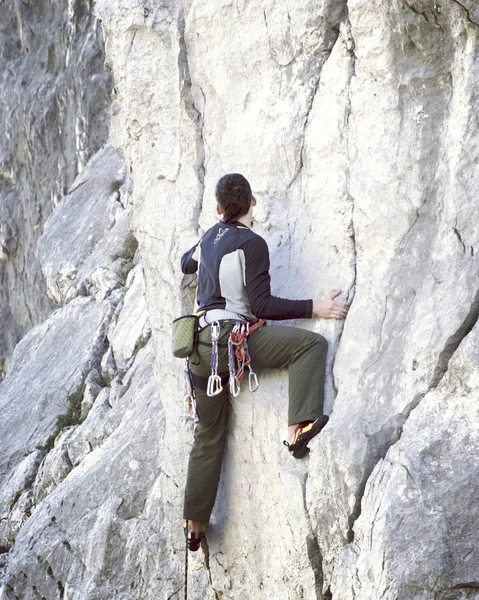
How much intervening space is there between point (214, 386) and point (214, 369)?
0.23m

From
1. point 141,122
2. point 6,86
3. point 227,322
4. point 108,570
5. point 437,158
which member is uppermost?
point 6,86

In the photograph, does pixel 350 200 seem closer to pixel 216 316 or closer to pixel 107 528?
pixel 216 316

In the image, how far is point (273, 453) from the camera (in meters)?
7.06

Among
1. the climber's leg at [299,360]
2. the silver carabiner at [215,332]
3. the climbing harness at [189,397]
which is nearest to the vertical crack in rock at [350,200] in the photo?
the climber's leg at [299,360]

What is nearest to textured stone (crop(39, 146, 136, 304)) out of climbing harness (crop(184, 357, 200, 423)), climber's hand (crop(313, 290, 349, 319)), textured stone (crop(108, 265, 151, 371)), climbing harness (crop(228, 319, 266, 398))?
textured stone (crop(108, 265, 151, 371))

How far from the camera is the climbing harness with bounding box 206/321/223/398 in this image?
685 cm

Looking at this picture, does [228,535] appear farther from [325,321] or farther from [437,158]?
[437,158]

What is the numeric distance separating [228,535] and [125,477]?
2262 mm

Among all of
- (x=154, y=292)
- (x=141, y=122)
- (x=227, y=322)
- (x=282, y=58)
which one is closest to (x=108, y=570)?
(x=154, y=292)

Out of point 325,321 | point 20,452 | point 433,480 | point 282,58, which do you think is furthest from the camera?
point 20,452

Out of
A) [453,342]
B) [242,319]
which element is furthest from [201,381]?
[453,342]

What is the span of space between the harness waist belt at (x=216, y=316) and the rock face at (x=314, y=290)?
53 cm

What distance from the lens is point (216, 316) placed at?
6.94 metres

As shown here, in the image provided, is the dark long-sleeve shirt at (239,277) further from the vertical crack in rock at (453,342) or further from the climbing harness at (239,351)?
the vertical crack in rock at (453,342)
